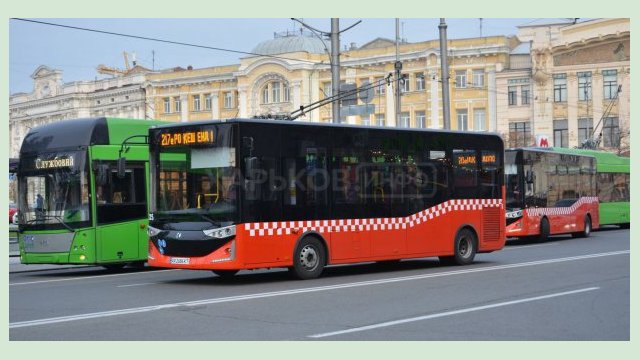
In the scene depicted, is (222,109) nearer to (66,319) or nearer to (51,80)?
(51,80)

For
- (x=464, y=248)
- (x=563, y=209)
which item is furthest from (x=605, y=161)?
(x=464, y=248)

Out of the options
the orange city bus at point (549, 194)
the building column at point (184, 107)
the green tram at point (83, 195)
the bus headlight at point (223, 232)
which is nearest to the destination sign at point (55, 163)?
the green tram at point (83, 195)

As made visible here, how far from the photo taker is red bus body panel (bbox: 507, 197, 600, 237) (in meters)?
30.6

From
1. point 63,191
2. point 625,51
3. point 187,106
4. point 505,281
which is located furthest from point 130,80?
point 505,281

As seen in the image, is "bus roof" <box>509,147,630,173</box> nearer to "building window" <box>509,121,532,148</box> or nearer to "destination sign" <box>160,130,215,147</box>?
"destination sign" <box>160,130,215,147</box>

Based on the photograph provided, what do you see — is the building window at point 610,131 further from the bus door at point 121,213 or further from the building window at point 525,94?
the bus door at point 121,213

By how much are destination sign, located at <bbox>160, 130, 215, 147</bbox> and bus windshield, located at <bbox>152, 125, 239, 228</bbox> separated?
0.22ft

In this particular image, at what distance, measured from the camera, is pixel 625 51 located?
63.0 metres

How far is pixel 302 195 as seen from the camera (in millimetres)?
17672

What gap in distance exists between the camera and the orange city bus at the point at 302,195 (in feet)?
54.4

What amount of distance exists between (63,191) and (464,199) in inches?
333

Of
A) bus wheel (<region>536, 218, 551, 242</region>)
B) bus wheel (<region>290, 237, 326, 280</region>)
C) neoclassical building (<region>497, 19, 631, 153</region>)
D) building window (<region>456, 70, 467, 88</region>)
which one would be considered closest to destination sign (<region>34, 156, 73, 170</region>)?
bus wheel (<region>290, 237, 326, 280</region>)

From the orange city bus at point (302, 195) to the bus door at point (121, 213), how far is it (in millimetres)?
3209

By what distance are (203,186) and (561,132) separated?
5249 centimetres
